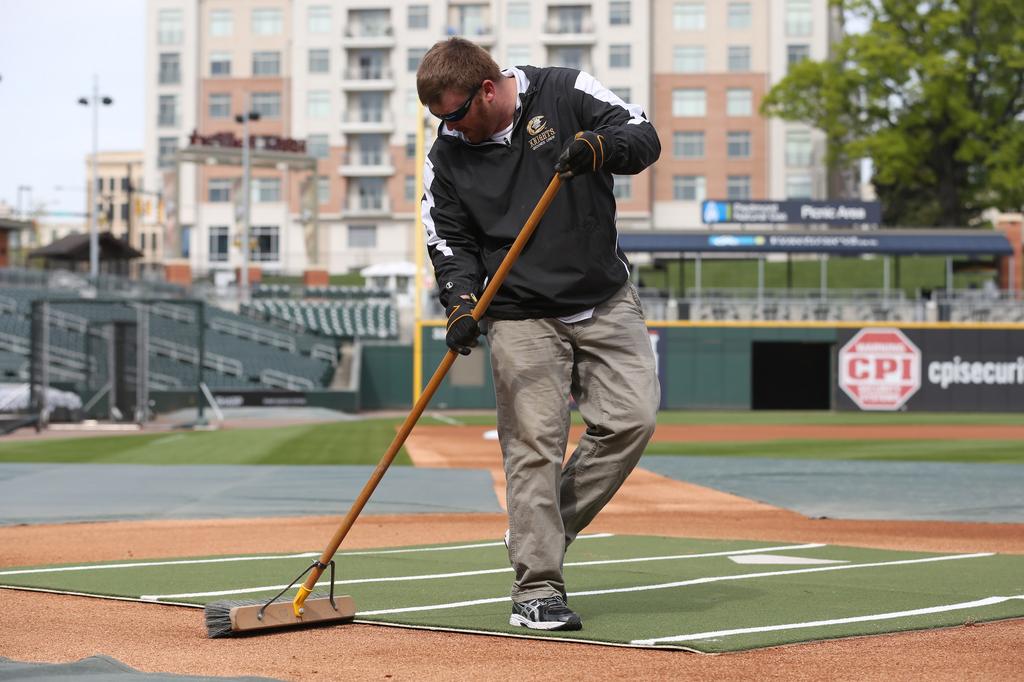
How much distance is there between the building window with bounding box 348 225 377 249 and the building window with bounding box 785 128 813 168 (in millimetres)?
22901

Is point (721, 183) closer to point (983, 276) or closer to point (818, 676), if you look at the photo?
point (983, 276)

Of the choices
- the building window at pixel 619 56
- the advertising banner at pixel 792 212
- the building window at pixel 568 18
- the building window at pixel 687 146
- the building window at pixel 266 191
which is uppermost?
the building window at pixel 568 18

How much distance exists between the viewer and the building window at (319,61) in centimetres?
7306

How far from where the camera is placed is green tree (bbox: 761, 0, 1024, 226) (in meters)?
52.2

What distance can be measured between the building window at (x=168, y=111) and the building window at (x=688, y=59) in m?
28.7

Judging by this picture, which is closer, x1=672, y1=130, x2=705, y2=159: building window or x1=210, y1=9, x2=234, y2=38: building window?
x1=672, y1=130, x2=705, y2=159: building window

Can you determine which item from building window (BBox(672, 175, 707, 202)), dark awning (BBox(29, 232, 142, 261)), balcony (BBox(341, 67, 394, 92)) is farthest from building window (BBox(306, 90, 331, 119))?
building window (BBox(672, 175, 707, 202))

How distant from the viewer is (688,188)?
72.2 meters

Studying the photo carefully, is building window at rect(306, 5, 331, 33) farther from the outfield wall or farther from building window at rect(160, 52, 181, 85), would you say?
the outfield wall

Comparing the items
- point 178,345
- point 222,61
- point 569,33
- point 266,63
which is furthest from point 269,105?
point 178,345

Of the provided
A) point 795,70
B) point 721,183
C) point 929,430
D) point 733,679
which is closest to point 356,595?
point 733,679

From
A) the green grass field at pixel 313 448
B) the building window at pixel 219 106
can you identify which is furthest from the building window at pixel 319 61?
the green grass field at pixel 313 448

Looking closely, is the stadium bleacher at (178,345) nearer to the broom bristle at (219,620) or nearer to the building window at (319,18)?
the broom bristle at (219,620)

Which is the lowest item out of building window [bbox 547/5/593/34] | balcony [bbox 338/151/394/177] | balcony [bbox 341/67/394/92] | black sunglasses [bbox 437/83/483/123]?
black sunglasses [bbox 437/83/483/123]
